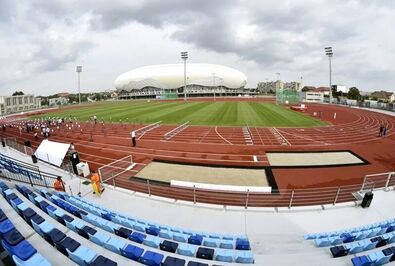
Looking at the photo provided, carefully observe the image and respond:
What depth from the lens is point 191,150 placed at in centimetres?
1925

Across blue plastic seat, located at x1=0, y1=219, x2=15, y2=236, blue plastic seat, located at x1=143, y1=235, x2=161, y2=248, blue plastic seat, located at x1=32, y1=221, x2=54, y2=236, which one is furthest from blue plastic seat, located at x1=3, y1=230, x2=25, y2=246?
blue plastic seat, located at x1=143, y1=235, x2=161, y2=248

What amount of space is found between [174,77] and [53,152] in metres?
109

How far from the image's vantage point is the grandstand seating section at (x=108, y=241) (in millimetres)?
4637

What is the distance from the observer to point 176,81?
121062mm

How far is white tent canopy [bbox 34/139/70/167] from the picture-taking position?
1500cm

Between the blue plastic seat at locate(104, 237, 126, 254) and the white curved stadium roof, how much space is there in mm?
119315

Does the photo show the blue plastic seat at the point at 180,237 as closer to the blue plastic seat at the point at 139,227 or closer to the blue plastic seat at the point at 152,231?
the blue plastic seat at the point at 152,231

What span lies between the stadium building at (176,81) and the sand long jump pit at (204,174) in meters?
104

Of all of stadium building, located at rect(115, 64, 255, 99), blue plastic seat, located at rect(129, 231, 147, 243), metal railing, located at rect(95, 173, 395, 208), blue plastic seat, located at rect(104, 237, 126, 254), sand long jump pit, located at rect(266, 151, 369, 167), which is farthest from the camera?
stadium building, located at rect(115, 64, 255, 99)

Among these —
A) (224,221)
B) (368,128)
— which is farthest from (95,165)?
(368,128)

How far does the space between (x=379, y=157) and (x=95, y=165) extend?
68.4 feet

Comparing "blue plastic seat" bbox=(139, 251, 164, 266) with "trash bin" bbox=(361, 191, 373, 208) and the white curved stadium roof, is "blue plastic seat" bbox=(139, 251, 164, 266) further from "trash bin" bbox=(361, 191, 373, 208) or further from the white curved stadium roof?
the white curved stadium roof

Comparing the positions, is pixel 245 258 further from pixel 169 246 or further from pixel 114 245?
pixel 114 245

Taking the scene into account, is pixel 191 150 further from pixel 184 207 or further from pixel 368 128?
pixel 368 128
